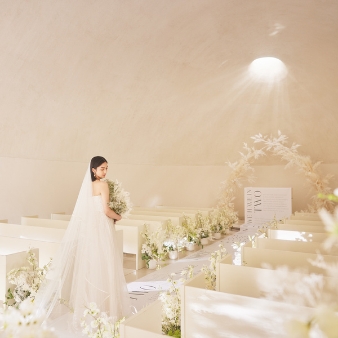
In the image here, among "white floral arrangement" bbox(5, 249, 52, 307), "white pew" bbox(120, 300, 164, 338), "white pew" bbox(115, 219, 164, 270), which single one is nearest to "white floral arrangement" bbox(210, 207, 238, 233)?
"white pew" bbox(115, 219, 164, 270)

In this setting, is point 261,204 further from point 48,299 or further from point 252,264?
point 48,299

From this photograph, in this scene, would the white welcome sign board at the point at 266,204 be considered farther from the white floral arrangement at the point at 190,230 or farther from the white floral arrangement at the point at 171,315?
the white floral arrangement at the point at 171,315

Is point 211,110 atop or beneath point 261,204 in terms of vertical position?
atop

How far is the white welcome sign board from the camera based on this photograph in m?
9.98

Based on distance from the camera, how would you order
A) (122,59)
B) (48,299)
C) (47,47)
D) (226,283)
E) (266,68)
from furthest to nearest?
(266,68)
(122,59)
(47,47)
(48,299)
(226,283)

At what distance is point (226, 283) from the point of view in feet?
9.82

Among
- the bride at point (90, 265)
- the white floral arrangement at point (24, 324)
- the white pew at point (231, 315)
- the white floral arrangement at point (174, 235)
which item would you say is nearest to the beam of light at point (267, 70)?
the white floral arrangement at point (174, 235)

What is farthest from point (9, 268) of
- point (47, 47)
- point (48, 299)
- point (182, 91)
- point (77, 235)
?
point (182, 91)

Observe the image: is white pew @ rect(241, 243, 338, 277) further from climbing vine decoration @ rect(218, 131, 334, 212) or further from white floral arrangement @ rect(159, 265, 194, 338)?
climbing vine decoration @ rect(218, 131, 334, 212)

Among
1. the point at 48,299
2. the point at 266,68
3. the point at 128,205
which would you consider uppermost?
the point at 266,68

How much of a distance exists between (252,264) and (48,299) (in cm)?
241

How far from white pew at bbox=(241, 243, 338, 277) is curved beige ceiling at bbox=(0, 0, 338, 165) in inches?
190

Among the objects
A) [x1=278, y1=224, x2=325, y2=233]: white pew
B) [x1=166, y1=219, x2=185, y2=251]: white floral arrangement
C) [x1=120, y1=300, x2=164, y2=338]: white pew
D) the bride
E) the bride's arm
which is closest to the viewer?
[x1=120, y1=300, x2=164, y2=338]: white pew

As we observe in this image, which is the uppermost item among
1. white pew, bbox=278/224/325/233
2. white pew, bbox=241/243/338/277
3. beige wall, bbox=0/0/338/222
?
beige wall, bbox=0/0/338/222
